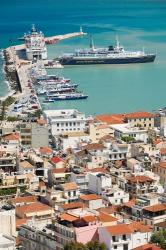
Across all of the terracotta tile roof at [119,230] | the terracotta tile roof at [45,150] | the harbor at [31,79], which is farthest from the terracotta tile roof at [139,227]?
the harbor at [31,79]

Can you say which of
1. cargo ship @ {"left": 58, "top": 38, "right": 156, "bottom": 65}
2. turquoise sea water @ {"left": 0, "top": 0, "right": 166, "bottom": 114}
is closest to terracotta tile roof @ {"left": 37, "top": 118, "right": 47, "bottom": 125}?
turquoise sea water @ {"left": 0, "top": 0, "right": 166, "bottom": 114}

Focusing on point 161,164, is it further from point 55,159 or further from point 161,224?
point 161,224

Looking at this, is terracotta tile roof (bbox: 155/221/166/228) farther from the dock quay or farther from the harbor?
the dock quay

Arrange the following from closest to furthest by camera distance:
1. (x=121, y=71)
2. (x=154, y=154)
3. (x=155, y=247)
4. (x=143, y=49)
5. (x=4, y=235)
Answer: (x=155, y=247)
(x=4, y=235)
(x=154, y=154)
(x=121, y=71)
(x=143, y=49)

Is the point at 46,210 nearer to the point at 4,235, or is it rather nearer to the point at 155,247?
the point at 4,235

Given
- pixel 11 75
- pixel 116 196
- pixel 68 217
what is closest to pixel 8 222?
pixel 68 217

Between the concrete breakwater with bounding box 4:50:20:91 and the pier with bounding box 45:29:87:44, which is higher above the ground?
the pier with bounding box 45:29:87:44

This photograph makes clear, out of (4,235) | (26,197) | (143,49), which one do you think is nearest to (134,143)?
(26,197)
